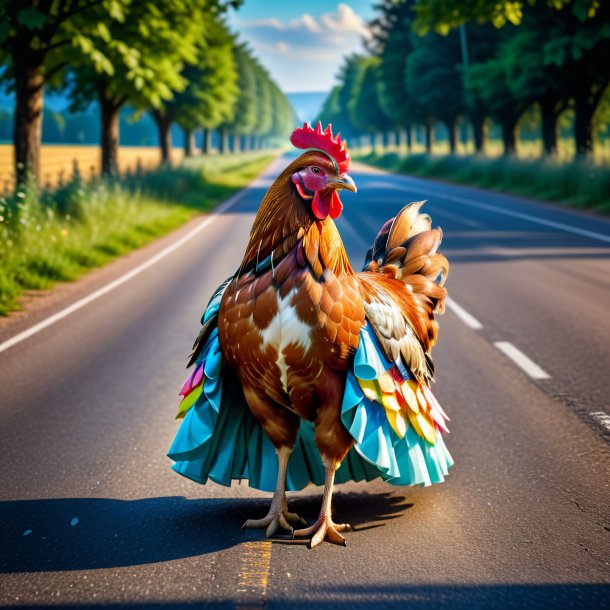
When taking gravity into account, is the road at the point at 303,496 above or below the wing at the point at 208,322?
below

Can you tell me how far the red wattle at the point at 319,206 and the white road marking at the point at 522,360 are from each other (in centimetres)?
402

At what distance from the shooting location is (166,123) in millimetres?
44312

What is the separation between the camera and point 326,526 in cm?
379

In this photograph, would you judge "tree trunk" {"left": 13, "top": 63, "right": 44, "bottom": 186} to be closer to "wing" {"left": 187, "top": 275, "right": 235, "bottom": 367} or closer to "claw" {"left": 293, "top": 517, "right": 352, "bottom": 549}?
"wing" {"left": 187, "top": 275, "right": 235, "bottom": 367}

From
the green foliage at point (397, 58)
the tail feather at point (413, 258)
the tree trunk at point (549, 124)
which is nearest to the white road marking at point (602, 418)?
the tail feather at point (413, 258)

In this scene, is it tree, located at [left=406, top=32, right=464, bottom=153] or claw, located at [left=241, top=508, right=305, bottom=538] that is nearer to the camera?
claw, located at [left=241, top=508, right=305, bottom=538]

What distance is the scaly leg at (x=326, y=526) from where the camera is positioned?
3.73 m

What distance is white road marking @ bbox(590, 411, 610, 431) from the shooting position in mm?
5516

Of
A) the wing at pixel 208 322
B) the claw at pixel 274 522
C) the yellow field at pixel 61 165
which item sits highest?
the yellow field at pixel 61 165

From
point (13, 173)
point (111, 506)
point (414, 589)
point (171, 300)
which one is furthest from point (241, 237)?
point (414, 589)

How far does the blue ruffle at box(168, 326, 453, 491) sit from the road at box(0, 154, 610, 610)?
0.92 ft

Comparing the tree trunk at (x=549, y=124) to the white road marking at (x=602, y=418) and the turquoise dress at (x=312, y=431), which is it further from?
the turquoise dress at (x=312, y=431)

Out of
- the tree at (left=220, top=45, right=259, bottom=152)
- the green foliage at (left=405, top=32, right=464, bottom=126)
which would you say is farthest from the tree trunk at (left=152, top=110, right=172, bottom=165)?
the tree at (left=220, top=45, right=259, bottom=152)

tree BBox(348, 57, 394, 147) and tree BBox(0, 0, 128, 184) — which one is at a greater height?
tree BBox(348, 57, 394, 147)
